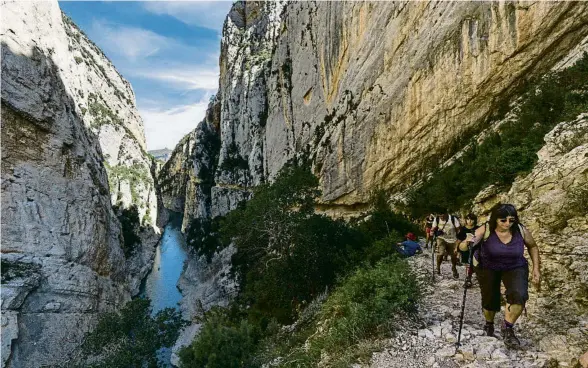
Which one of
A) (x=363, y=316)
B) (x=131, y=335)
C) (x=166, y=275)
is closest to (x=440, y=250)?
(x=363, y=316)

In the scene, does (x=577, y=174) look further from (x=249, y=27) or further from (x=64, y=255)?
(x=249, y=27)

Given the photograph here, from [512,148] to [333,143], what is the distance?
17411 mm

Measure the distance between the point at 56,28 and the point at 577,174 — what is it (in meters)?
57.1

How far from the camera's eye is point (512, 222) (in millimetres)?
4227

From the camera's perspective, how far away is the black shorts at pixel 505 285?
13.8ft

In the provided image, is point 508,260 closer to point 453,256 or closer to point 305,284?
point 453,256

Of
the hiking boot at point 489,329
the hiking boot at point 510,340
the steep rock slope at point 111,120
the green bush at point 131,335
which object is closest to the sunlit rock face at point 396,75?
the hiking boot at point 489,329

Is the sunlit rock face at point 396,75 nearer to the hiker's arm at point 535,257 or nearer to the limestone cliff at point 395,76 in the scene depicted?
the limestone cliff at point 395,76

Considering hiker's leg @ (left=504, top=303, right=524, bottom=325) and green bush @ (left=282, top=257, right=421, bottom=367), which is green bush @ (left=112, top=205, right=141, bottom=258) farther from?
hiker's leg @ (left=504, top=303, right=524, bottom=325)

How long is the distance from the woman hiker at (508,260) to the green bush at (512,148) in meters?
6.67

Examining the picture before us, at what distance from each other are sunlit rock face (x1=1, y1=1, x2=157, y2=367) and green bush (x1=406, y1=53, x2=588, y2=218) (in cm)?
2871

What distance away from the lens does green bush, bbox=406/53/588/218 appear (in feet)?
35.6

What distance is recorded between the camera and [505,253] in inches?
168

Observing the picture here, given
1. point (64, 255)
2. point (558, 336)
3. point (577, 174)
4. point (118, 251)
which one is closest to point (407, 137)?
point (577, 174)
